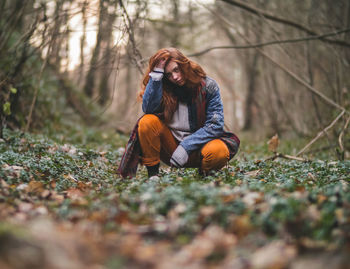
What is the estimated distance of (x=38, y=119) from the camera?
7.95 meters

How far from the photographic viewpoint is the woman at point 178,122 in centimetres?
395

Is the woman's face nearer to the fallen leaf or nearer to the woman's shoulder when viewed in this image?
the woman's shoulder

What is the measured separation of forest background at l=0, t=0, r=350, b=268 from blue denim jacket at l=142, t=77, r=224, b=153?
1.65ft

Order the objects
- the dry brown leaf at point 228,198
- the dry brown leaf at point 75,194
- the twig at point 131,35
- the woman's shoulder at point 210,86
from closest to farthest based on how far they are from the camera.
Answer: the dry brown leaf at point 228,198
the dry brown leaf at point 75,194
the woman's shoulder at point 210,86
the twig at point 131,35

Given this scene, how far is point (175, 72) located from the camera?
3963 millimetres

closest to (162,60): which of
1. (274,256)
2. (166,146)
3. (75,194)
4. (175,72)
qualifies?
(175,72)

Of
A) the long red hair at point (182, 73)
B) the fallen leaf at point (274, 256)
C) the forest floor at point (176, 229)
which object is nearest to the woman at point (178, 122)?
the long red hair at point (182, 73)

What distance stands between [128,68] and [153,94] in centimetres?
574

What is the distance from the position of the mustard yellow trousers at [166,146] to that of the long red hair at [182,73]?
7.7 inches

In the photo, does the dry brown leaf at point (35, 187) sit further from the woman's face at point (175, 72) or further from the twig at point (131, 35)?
the twig at point (131, 35)

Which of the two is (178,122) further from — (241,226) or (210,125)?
(241,226)

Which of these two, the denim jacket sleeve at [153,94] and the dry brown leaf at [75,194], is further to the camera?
the denim jacket sleeve at [153,94]

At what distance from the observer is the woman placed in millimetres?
3954

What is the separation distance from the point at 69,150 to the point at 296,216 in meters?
4.08
